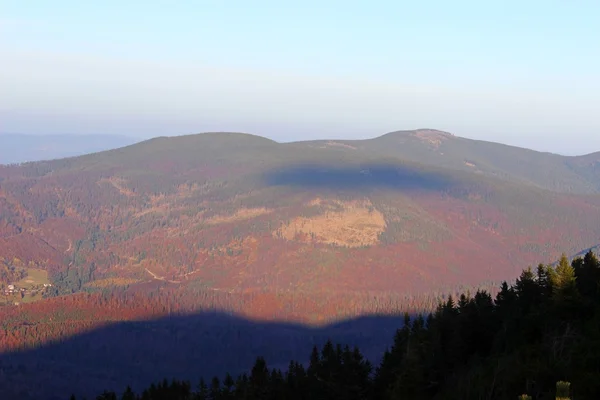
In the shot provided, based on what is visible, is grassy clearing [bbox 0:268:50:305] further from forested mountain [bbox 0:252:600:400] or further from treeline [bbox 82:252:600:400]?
treeline [bbox 82:252:600:400]

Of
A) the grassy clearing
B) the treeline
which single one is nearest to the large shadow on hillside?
the grassy clearing

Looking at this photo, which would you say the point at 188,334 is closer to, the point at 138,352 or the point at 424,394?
the point at 138,352

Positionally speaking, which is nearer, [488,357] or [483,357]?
[488,357]

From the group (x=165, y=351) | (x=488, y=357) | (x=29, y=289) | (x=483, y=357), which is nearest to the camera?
(x=488, y=357)

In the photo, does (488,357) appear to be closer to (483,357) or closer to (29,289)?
(483,357)

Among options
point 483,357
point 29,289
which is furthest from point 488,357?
point 29,289
